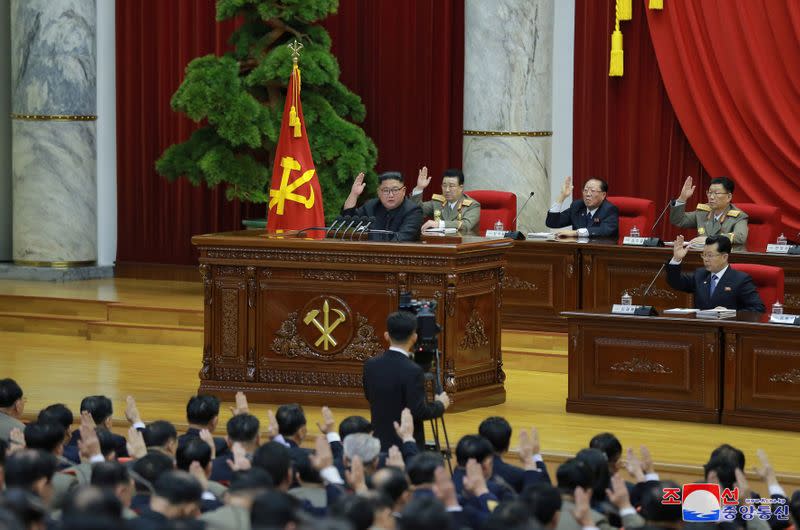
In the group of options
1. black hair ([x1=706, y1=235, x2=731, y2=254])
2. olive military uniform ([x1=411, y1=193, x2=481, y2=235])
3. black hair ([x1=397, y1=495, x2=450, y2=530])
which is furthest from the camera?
olive military uniform ([x1=411, y1=193, x2=481, y2=235])

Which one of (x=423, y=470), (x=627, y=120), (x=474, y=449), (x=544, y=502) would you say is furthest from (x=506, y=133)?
(x=544, y=502)

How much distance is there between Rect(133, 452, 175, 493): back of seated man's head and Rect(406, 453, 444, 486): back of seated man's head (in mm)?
834

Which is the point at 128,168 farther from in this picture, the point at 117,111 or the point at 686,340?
the point at 686,340

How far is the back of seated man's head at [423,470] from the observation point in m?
5.05

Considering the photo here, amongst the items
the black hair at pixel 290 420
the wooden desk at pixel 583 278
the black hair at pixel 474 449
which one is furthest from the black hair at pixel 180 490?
the wooden desk at pixel 583 278

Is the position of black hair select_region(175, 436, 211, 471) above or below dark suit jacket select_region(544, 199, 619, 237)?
below

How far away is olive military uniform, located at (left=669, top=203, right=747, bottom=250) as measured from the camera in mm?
10133

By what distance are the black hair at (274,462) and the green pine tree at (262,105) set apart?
6544 mm

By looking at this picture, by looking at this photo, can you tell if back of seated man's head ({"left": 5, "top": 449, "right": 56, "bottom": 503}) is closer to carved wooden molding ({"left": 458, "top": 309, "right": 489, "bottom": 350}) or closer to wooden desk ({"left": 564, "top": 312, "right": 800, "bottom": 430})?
carved wooden molding ({"left": 458, "top": 309, "right": 489, "bottom": 350})

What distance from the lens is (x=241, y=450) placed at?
5.37 metres

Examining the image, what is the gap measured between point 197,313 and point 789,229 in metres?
4.49

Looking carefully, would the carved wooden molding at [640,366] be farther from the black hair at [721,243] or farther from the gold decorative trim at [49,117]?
the gold decorative trim at [49,117]

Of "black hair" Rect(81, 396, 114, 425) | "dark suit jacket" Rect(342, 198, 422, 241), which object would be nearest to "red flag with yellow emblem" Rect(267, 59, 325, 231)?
"dark suit jacket" Rect(342, 198, 422, 241)

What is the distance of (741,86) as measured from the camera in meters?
11.5
